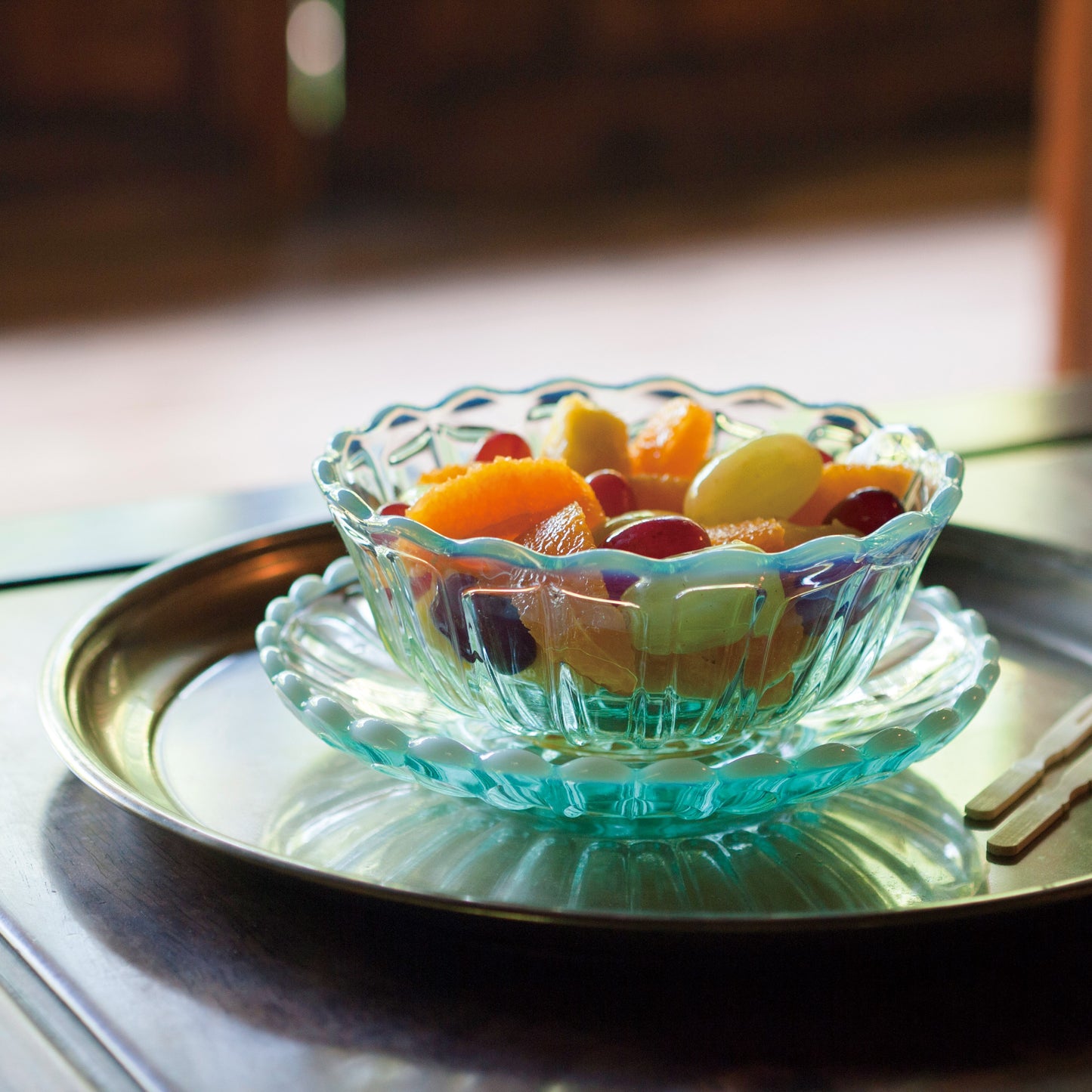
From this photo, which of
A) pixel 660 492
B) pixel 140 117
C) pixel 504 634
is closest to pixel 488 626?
pixel 504 634

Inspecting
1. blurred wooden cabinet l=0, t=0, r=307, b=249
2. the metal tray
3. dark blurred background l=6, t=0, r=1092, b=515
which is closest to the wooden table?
the metal tray

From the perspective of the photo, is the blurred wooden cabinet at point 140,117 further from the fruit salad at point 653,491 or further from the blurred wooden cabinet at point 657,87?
the fruit salad at point 653,491

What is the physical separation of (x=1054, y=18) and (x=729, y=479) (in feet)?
6.21

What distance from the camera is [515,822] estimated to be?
449 millimetres

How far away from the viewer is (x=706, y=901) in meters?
0.40

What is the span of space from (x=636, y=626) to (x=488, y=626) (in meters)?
0.05

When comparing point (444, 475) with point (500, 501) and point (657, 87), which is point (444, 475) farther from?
point (657, 87)

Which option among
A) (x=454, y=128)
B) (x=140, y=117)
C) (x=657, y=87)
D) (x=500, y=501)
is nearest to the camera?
(x=500, y=501)

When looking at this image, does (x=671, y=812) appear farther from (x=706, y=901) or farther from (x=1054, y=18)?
(x=1054, y=18)

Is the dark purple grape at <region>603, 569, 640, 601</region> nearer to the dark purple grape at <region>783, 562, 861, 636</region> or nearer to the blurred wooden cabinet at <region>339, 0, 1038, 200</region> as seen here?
the dark purple grape at <region>783, 562, 861, 636</region>

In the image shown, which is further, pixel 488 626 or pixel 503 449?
pixel 503 449

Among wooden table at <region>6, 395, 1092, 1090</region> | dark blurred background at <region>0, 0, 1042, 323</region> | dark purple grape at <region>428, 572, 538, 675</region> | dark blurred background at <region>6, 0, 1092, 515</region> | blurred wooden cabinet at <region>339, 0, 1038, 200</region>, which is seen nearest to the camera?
wooden table at <region>6, 395, 1092, 1090</region>

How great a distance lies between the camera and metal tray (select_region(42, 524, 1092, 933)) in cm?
39

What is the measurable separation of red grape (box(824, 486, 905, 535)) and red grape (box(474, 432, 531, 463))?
12 cm
